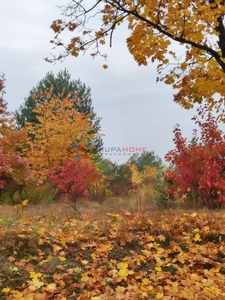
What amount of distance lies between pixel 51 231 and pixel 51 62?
2.20m

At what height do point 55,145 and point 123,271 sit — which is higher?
point 55,145

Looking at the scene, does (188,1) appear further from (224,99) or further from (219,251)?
(219,251)

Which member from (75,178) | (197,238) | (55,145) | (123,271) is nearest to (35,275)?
(123,271)

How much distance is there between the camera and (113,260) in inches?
201

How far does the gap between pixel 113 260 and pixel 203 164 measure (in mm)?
6984

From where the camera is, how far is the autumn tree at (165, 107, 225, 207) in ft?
37.5

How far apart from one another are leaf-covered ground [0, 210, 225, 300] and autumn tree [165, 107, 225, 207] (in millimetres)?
4789

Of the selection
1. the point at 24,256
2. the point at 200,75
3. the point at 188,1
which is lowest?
the point at 24,256

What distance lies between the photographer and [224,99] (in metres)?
6.37

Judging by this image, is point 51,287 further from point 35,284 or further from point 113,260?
point 113,260

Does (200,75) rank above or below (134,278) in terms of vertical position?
above

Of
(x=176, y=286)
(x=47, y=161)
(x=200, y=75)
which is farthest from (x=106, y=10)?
(x=47, y=161)

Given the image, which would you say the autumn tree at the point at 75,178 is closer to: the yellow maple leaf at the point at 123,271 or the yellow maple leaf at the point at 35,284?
the yellow maple leaf at the point at 123,271

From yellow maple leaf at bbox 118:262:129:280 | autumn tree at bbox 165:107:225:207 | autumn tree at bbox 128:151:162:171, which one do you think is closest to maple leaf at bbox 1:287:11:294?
yellow maple leaf at bbox 118:262:129:280
